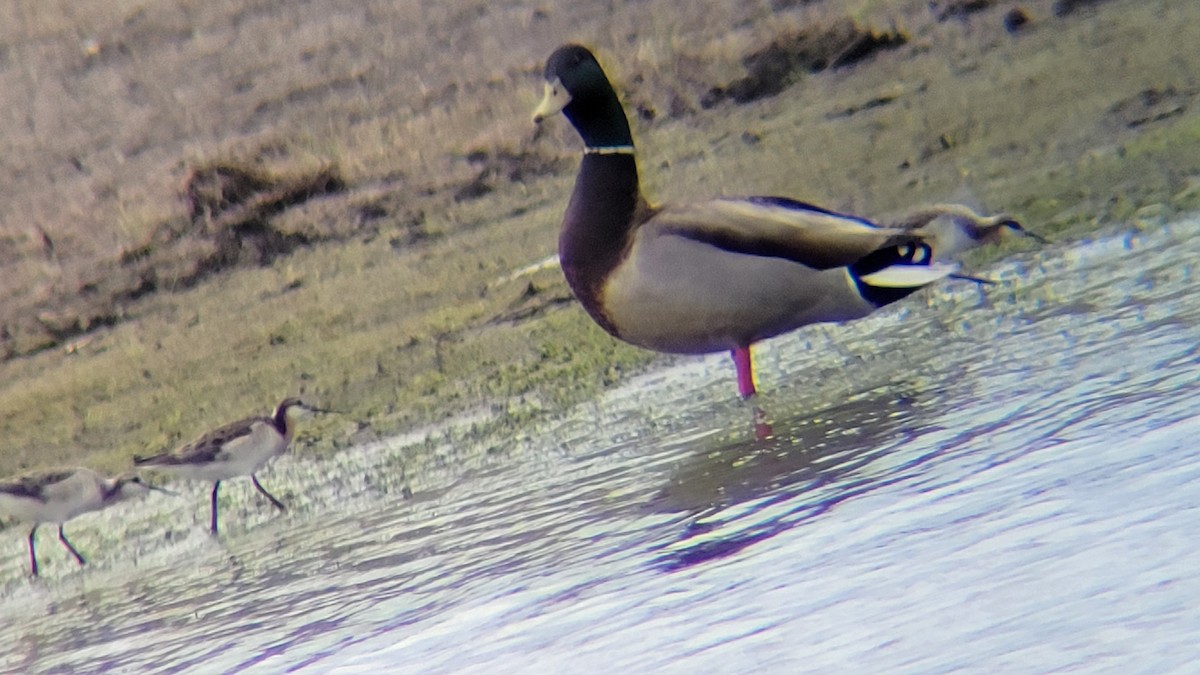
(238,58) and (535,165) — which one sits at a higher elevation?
(238,58)

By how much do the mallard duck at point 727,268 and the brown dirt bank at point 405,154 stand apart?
4.97 ft

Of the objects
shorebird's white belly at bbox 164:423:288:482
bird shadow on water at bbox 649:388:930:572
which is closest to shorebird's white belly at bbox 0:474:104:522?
shorebird's white belly at bbox 164:423:288:482

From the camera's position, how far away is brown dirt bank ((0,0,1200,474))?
7.01m

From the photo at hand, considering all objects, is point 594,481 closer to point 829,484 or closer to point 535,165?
point 829,484

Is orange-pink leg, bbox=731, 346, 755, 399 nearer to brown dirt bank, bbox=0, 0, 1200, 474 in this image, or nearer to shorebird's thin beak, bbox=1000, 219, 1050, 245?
brown dirt bank, bbox=0, 0, 1200, 474

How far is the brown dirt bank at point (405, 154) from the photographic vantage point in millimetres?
7008

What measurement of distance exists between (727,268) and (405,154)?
4426 mm

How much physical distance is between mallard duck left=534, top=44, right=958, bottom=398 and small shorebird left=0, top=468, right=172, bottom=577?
5.14 ft

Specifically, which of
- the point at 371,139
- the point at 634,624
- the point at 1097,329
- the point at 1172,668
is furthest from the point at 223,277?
the point at 1172,668

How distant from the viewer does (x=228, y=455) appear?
5.10 metres

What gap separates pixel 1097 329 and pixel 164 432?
3531 millimetres

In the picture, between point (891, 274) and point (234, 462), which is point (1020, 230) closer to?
point (891, 274)

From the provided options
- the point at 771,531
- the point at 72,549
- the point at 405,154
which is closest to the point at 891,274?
the point at 771,531

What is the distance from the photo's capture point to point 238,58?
928cm
